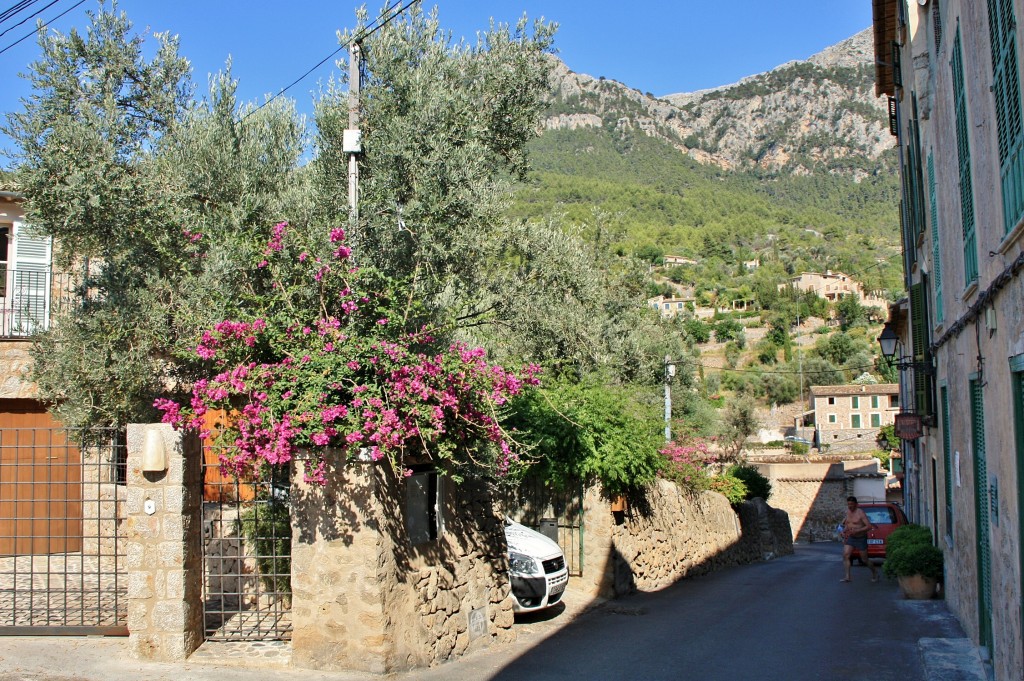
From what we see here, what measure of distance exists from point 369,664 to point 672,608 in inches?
246

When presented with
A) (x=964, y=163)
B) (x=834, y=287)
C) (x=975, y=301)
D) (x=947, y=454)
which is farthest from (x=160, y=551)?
(x=834, y=287)

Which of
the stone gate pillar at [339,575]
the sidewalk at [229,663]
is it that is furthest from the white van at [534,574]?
the stone gate pillar at [339,575]

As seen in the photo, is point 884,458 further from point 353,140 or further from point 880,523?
point 353,140

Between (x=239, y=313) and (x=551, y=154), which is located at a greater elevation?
(x=551, y=154)

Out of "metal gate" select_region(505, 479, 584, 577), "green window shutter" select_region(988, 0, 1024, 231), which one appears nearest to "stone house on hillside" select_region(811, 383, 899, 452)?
"metal gate" select_region(505, 479, 584, 577)

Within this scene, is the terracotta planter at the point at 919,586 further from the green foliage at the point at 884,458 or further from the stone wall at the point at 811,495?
the green foliage at the point at 884,458

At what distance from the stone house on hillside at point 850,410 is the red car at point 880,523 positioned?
4447 centimetres

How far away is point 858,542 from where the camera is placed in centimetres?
1716

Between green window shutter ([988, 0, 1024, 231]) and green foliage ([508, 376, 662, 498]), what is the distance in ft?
22.5

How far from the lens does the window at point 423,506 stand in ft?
26.6

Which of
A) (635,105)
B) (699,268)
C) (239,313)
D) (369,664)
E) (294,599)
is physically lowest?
(369,664)

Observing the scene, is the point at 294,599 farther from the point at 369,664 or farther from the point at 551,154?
the point at 551,154

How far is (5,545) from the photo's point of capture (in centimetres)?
1288

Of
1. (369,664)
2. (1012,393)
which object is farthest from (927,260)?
(369,664)
